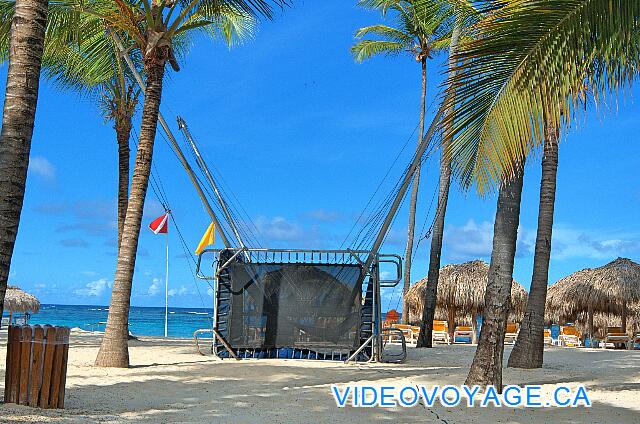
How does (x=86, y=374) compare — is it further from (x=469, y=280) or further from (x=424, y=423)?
(x=469, y=280)

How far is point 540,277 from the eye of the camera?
12.1 m

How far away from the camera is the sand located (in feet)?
23.3

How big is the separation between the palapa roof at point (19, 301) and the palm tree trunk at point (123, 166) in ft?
36.3

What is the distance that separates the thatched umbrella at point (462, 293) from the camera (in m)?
22.5

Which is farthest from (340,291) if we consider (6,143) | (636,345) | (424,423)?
(636,345)

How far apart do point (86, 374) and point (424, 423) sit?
511 cm

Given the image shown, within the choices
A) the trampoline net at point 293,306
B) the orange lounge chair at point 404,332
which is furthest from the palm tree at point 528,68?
the orange lounge chair at point 404,332

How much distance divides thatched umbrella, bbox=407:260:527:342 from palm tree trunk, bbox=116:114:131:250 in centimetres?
1062

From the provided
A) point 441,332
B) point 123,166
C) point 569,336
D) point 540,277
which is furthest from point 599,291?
point 123,166

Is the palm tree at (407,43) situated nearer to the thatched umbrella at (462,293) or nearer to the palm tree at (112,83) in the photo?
the thatched umbrella at (462,293)

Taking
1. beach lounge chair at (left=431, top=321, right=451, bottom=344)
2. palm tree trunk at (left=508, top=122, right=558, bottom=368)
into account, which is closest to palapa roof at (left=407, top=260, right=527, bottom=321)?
beach lounge chair at (left=431, top=321, right=451, bottom=344)

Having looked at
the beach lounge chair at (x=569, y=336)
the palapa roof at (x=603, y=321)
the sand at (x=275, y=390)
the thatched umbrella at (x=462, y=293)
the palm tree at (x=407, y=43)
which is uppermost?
the palm tree at (x=407, y=43)

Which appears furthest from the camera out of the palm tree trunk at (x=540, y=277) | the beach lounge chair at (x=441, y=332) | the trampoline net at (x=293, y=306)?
the beach lounge chair at (x=441, y=332)

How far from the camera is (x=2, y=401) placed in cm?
688
